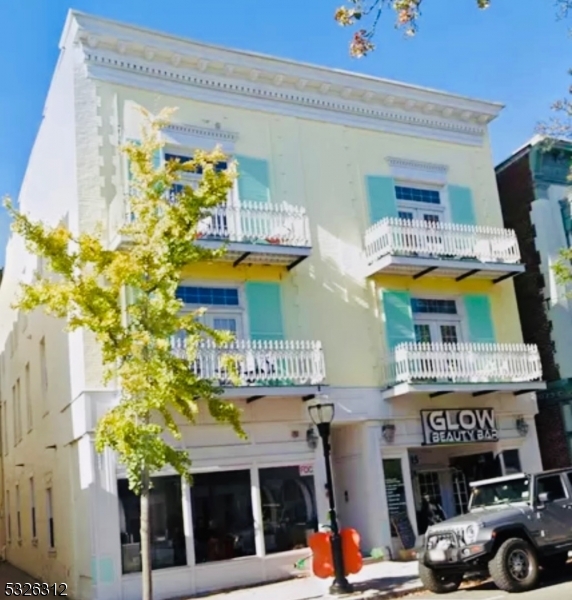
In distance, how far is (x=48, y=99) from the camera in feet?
64.1

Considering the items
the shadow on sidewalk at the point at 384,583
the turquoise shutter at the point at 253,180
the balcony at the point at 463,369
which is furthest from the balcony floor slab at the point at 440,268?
the shadow on sidewalk at the point at 384,583

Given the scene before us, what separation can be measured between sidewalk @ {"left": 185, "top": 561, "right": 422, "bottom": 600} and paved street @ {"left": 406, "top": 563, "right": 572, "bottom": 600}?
0.53 m

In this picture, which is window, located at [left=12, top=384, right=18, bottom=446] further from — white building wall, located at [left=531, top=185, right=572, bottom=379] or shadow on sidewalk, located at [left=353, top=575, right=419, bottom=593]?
white building wall, located at [left=531, top=185, right=572, bottom=379]

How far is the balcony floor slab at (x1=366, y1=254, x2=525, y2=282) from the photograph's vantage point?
18020 millimetres

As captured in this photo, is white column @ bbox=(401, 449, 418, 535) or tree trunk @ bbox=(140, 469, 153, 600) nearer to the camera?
tree trunk @ bbox=(140, 469, 153, 600)

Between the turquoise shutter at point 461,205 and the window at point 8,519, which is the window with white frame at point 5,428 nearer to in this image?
the window at point 8,519

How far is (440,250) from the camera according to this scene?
18750mm

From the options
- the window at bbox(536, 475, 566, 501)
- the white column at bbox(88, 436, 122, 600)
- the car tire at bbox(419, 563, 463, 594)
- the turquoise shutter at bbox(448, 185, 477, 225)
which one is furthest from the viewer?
the turquoise shutter at bbox(448, 185, 477, 225)

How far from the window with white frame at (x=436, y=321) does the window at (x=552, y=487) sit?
6463 mm

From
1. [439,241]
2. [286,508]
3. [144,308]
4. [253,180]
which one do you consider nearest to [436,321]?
[439,241]

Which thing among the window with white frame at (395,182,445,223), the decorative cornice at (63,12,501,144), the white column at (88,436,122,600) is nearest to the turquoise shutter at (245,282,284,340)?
the white column at (88,436,122,600)

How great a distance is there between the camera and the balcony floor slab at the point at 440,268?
18.0 m

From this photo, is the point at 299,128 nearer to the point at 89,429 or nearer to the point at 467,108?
the point at 467,108

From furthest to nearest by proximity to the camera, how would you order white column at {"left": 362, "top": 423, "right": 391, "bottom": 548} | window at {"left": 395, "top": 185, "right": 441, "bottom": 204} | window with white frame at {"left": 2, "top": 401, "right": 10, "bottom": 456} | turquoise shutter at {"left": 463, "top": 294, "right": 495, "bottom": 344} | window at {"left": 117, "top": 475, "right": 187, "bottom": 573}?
window with white frame at {"left": 2, "top": 401, "right": 10, "bottom": 456}, window at {"left": 395, "top": 185, "right": 441, "bottom": 204}, turquoise shutter at {"left": 463, "top": 294, "right": 495, "bottom": 344}, white column at {"left": 362, "top": 423, "right": 391, "bottom": 548}, window at {"left": 117, "top": 475, "right": 187, "bottom": 573}
